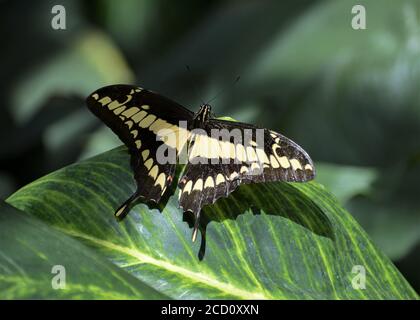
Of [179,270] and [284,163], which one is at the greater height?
[284,163]

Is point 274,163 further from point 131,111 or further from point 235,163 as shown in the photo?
point 131,111

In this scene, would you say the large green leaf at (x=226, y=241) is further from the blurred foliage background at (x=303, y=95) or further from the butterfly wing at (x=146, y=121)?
the blurred foliage background at (x=303, y=95)

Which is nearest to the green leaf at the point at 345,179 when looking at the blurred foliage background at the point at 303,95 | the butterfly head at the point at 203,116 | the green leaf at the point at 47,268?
the blurred foliage background at the point at 303,95

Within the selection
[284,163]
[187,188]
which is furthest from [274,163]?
[187,188]

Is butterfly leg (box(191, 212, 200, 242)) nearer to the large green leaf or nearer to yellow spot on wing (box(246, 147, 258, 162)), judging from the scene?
the large green leaf

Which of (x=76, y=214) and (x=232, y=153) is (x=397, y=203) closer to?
(x=232, y=153)
